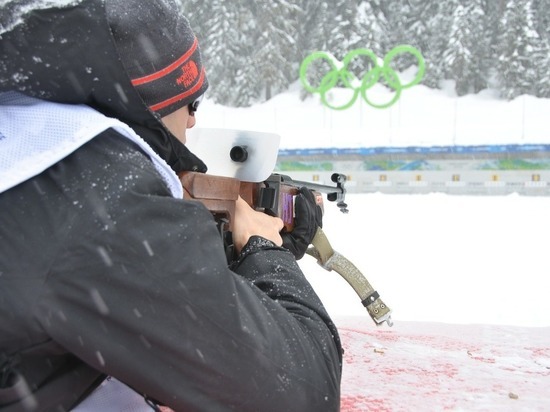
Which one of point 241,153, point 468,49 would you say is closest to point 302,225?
point 241,153

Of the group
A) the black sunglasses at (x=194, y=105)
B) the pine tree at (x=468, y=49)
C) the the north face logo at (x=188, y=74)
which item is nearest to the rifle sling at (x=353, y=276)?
the black sunglasses at (x=194, y=105)

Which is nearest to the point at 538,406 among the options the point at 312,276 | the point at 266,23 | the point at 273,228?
the point at 273,228

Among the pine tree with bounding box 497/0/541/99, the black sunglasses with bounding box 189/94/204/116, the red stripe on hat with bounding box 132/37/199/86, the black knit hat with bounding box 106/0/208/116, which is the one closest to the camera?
the black knit hat with bounding box 106/0/208/116

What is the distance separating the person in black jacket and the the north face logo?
0.24 meters

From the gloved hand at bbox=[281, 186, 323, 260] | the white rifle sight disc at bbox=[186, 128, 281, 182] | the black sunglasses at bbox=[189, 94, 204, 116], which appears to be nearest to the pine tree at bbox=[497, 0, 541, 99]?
the gloved hand at bbox=[281, 186, 323, 260]

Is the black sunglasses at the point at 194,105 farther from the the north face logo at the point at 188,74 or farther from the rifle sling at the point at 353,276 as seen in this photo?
the rifle sling at the point at 353,276

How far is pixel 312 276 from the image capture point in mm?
6684

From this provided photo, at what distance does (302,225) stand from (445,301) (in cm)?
383

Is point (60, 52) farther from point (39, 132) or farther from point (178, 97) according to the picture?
point (178, 97)

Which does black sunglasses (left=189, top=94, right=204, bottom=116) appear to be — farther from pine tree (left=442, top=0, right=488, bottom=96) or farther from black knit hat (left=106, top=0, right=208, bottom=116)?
pine tree (left=442, top=0, right=488, bottom=96)

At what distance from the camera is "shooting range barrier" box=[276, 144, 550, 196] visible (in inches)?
658

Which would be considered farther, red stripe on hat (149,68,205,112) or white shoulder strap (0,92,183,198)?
red stripe on hat (149,68,205,112)

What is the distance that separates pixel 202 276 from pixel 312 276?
229 inches

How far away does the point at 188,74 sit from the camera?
1303mm
